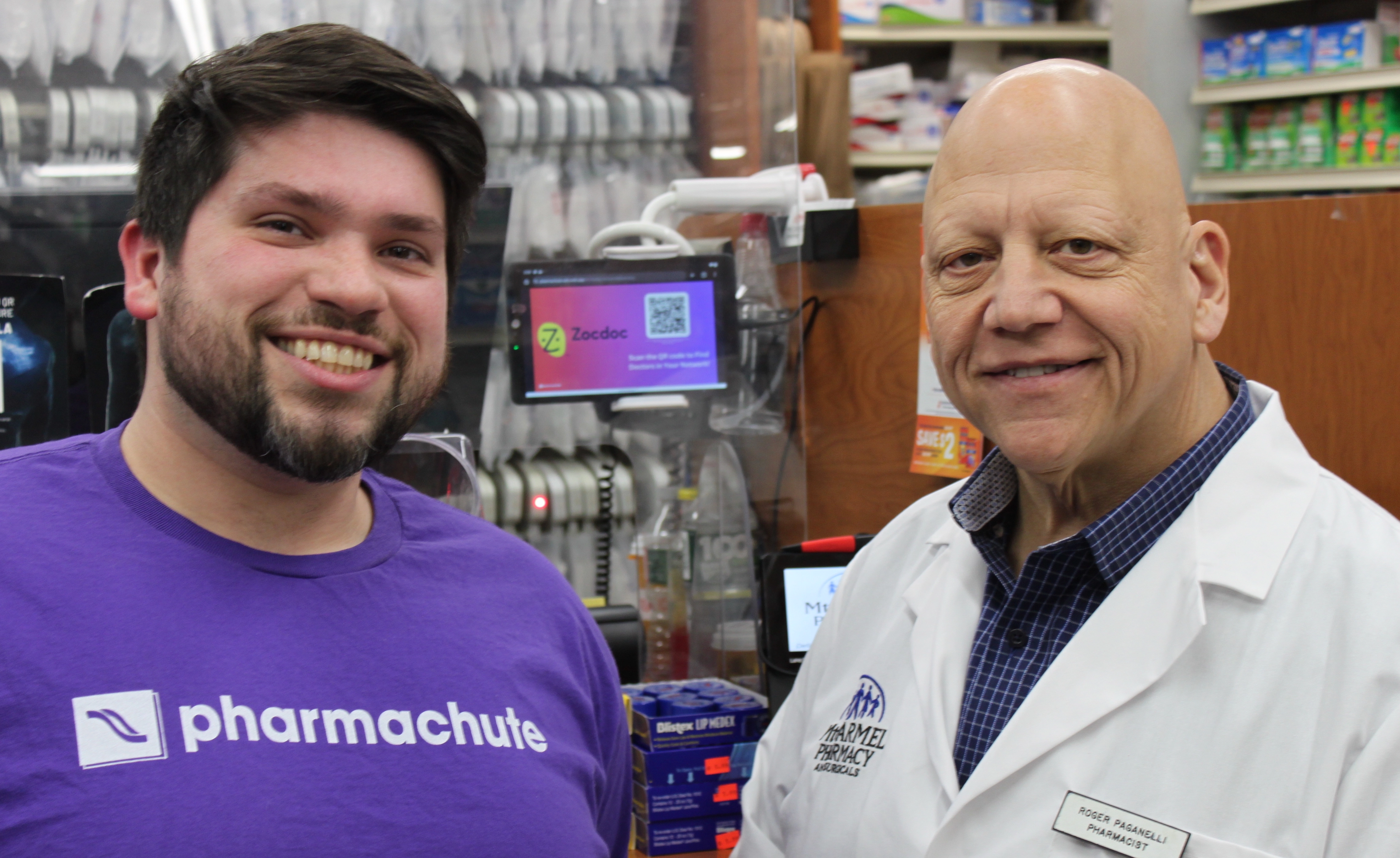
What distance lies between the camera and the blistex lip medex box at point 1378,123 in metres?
4.23

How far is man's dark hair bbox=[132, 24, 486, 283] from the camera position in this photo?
1.17 metres

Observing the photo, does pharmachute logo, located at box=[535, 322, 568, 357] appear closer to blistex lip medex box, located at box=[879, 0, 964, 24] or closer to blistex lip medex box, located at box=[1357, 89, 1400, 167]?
blistex lip medex box, located at box=[879, 0, 964, 24]

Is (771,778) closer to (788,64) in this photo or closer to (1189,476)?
(1189,476)

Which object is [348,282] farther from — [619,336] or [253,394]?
[619,336]

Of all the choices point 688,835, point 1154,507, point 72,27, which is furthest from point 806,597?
point 72,27

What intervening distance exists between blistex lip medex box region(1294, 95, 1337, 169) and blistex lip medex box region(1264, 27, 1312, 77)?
0.15 meters

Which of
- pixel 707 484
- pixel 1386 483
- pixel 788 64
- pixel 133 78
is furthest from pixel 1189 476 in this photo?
pixel 133 78

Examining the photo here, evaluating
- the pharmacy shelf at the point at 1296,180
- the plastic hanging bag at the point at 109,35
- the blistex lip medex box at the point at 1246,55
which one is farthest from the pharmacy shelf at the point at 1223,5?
the plastic hanging bag at the point at 109,35

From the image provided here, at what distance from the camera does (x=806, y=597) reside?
6.83 ft

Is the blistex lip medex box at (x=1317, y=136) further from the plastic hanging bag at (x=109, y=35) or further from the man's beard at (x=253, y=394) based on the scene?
the man's beard at (x=253, y=394)

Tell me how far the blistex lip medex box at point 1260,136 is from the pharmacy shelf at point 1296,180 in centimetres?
4

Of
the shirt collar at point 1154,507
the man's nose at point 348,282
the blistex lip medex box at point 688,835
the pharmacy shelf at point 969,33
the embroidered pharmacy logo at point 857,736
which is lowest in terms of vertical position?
the blistex lip medex box at point 688,835

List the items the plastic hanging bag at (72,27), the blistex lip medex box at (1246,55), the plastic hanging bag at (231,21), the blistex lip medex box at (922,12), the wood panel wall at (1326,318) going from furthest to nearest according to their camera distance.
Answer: the blistex lip medex box at (922,12) → the blistex lip medex box at (1246,55) → the plastic hanging bag at (231,21) → the plastic hanging bag at (72,27) → the wood panel wall at (1326,318)

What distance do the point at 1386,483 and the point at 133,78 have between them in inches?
101
